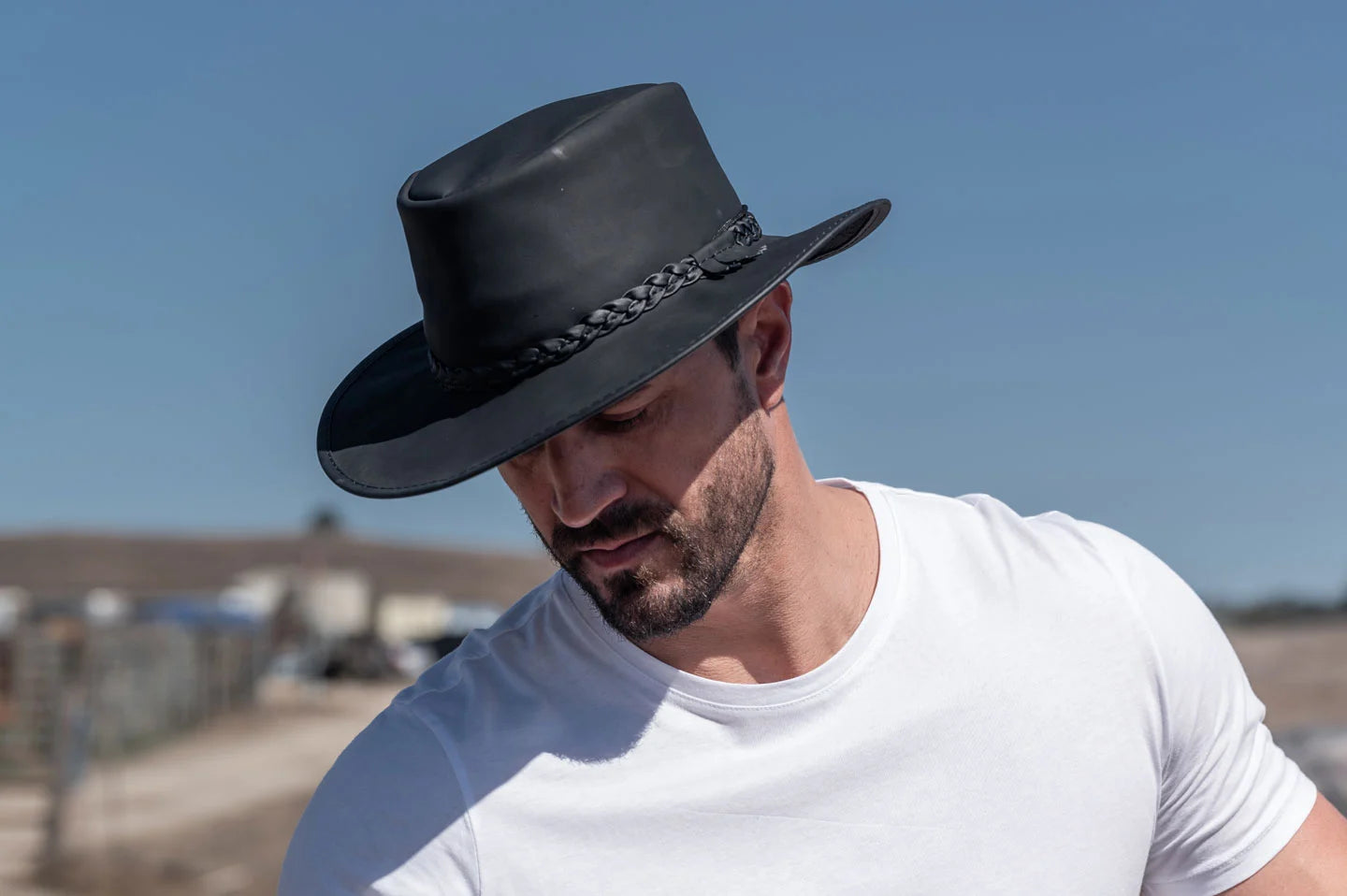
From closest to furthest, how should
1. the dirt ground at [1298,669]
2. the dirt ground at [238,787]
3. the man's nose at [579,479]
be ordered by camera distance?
the man's nose at [579,479] < the dirt ground at [238,787] < the dirt ground at [1298,669]

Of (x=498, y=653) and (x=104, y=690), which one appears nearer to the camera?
(x=498, y=653)

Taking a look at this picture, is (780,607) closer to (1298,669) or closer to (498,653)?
(498,653)

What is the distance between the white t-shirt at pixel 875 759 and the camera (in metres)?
2.16

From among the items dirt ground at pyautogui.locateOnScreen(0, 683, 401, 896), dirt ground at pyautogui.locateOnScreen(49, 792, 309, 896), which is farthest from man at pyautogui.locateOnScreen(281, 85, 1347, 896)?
dirt ground at pyautogui.locateOnScreen(0, 683, 401, 896)

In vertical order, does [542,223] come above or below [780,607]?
above

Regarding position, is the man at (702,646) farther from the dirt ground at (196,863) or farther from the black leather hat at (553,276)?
the dirt ground at (196,863)

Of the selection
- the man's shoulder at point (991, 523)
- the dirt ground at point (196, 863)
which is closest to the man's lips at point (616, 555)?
the man's shoulder at point (991, 523)

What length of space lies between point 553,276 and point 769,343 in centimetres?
48

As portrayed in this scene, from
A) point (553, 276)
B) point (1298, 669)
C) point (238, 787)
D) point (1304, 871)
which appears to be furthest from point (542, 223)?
point (1298, 669)

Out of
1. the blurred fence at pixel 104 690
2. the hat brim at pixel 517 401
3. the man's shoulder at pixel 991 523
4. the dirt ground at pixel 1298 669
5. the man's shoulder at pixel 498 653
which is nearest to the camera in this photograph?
the hat brim at pixel 517 401

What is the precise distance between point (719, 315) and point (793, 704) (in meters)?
0.62

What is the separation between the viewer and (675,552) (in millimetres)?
2172

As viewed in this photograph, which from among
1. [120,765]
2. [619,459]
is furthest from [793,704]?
[120,765]

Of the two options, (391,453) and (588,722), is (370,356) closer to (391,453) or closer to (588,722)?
(391,453)
